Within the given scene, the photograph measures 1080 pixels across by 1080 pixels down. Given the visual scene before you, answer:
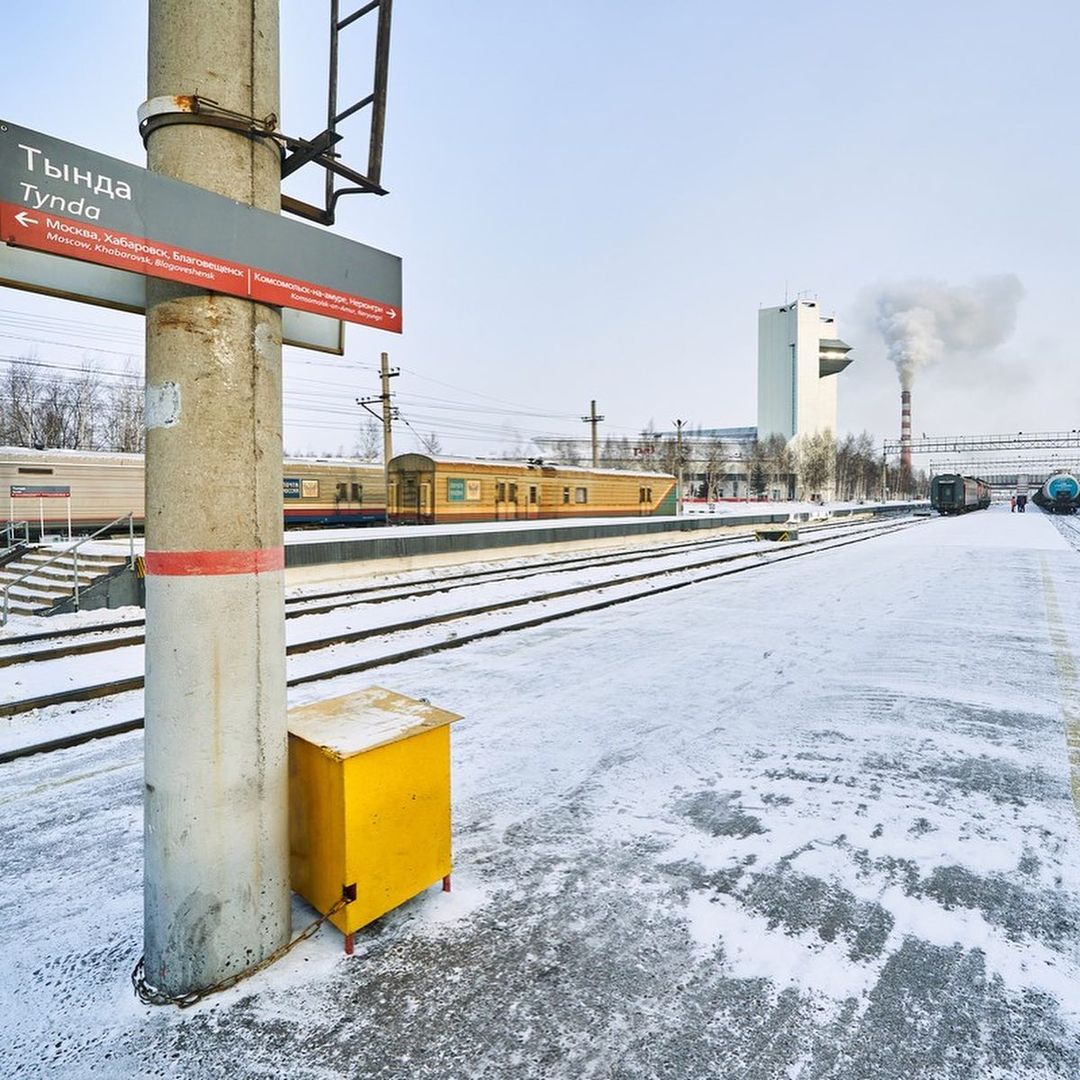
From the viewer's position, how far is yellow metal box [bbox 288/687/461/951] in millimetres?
3072

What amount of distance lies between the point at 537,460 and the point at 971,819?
98.0ft

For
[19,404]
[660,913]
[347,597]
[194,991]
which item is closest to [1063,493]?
[347,597]

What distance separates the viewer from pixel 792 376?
123875mm

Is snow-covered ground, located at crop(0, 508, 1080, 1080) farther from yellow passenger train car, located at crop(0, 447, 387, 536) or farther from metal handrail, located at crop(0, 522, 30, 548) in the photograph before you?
yellow passenger train car, located at crop(0, 447, 387, 536)

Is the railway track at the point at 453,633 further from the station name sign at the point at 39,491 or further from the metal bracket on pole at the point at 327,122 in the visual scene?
the station name sign at the point at 39,491

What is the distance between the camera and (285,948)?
3.12 metres

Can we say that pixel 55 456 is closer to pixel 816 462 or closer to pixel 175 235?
pixel 175 235

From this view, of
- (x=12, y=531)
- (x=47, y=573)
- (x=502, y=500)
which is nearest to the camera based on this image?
(x=47, y=573)

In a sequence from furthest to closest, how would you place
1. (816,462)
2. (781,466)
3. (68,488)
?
(781,466), (816,462), (68,488)

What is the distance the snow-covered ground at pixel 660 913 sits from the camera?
8.53 ft

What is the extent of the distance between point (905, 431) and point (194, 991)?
139609 millimetres

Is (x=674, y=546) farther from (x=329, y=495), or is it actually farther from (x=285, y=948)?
(x=285, y=948)

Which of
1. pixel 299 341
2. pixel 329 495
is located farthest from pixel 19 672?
pixel 329 495

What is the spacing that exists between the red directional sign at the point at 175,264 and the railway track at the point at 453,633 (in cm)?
496
